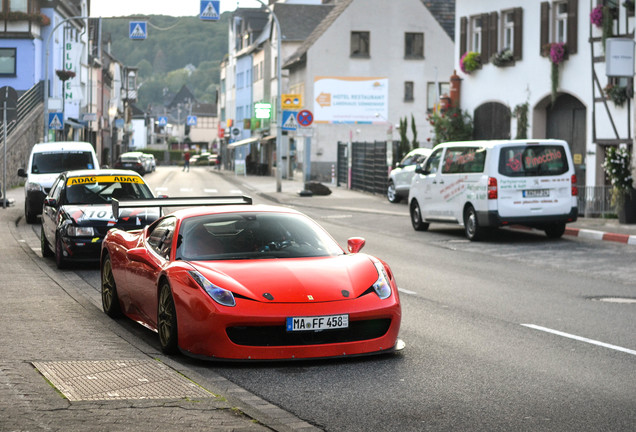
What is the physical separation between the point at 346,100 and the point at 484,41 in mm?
27419

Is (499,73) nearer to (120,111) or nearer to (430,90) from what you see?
(430,90)

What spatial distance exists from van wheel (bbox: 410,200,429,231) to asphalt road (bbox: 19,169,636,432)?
27.8 feet

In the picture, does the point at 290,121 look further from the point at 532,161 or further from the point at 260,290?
the point at 260,290

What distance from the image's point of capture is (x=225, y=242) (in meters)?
9.41

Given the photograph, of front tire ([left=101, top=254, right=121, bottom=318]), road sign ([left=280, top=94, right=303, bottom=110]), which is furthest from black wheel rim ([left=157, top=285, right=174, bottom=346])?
road sign ([left=280, top=94, right=303, bottom=110])

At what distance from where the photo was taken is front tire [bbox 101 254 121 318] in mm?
10906

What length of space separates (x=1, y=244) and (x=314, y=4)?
64299mm

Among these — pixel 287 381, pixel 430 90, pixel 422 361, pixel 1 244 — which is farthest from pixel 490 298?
pixel 430 90

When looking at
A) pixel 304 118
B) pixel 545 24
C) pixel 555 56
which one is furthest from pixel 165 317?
pixel 304 118

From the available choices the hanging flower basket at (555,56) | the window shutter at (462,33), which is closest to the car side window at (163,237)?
the hanging flower basket at (555,56)

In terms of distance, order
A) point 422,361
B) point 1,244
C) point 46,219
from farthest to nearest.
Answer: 1. point 1,244
2. point 46,219
3. point 422,361

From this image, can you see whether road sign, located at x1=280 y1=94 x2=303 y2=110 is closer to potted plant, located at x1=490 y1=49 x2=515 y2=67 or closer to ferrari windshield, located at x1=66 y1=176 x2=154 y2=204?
potted plant, located at x1=490 y1=49 x2=515 y2=67

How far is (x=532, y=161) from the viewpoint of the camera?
70.2ft

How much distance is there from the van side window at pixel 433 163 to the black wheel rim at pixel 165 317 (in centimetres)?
1545
